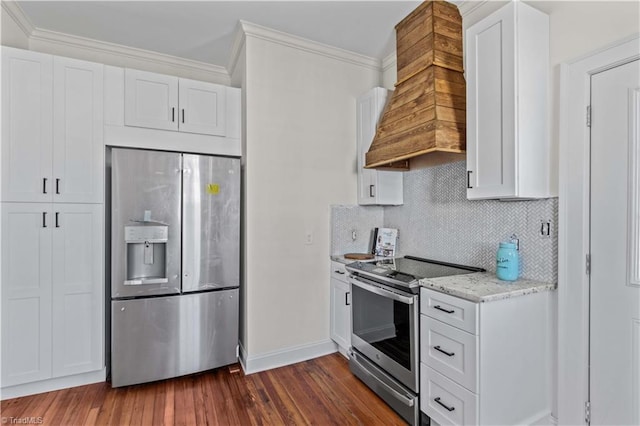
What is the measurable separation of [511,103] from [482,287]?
42.0 inches

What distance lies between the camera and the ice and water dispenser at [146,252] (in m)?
2.45

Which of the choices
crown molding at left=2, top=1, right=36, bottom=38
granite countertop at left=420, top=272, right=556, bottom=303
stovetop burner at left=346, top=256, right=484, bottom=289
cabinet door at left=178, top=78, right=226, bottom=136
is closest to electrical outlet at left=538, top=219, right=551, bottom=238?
granite countertop at left=420, top=272, right=556, bottom=303

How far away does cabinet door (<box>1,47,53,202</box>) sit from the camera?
7.31ft

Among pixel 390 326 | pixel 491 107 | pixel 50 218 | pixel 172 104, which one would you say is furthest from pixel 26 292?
pixel 491 107

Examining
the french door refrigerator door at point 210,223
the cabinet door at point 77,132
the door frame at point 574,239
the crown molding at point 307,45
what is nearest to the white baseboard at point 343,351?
the french door refrigerator door at point 210,223

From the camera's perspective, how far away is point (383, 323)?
91.4 inches

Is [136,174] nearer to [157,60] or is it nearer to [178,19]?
[178,19]

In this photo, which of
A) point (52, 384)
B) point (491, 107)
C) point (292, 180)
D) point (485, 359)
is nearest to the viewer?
point (485, 359)

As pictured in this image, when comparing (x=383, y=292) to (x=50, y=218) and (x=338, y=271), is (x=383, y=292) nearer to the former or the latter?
(x=338, y=271)

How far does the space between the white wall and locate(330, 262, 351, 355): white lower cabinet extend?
3.2 inches

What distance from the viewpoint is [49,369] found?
2.34 m

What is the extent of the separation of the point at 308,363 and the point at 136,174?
7.17 ft

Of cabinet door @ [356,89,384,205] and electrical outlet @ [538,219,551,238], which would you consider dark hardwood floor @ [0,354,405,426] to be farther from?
cabinet door @ [356,89,384,205]

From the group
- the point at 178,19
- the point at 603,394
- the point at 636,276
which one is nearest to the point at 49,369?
the point at 178,19
